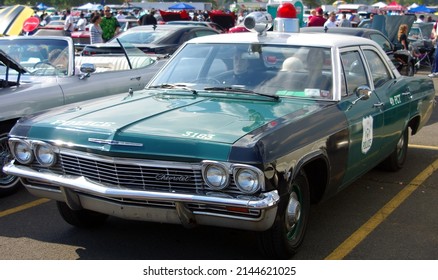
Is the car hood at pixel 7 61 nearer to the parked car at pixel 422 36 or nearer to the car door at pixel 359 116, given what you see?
the car door at pixel 359 116

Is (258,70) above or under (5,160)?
above

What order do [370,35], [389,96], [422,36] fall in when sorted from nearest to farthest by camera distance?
[389,96] < [370,35] < [422,36]

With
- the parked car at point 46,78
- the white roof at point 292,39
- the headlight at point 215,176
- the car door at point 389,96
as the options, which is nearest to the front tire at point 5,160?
the parked car at point 46,78

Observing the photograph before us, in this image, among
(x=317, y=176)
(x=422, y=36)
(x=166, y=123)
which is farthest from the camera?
(x=422, y=36)

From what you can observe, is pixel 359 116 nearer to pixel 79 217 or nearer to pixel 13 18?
pixel 79 217

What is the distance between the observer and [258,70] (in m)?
4.92

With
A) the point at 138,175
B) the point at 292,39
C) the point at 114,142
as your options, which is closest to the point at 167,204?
the point at 138,175

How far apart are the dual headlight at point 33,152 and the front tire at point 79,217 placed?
0.59 meters

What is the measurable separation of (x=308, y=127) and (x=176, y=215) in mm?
1136

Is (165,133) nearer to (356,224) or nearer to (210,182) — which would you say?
(210,182)

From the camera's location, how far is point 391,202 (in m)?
5.44

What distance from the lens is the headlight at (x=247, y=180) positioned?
11.4 feet

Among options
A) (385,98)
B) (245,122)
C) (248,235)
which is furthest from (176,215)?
(385,98)

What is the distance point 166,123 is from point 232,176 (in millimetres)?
706
